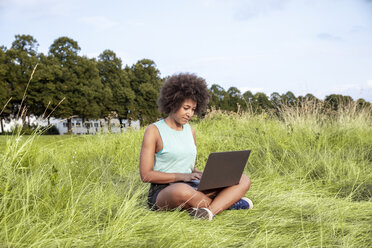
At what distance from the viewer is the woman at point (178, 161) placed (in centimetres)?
296

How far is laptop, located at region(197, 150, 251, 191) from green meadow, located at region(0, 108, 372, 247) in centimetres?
29

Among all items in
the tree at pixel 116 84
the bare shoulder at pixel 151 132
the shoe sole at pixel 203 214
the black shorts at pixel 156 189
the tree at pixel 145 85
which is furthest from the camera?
the tree at pixel 145 85

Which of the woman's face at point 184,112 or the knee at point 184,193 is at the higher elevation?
the woman's face at point 184,112

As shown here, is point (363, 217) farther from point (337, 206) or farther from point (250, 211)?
point (250, 211)

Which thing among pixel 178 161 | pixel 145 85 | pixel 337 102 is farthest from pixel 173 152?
pixel 145 85

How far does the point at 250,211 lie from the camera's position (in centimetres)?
322

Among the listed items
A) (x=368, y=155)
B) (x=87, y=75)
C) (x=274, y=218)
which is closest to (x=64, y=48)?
(x=87, y=75)

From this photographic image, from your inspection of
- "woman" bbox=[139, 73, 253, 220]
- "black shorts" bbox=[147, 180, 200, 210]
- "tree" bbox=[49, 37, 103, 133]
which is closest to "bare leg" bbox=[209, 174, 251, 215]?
"woman" bbox=[139, 73, 253, 220]

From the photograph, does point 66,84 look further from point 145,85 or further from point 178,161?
point 178,161

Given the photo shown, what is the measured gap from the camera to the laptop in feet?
8.79

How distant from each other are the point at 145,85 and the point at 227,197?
107 feet

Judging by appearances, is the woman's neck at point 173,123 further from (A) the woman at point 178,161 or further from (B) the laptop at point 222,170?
(B) the laptop at point 222,170

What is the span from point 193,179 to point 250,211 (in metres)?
0.63

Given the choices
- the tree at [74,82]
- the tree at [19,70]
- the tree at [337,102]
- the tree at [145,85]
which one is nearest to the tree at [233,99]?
the tree at [145,85]
